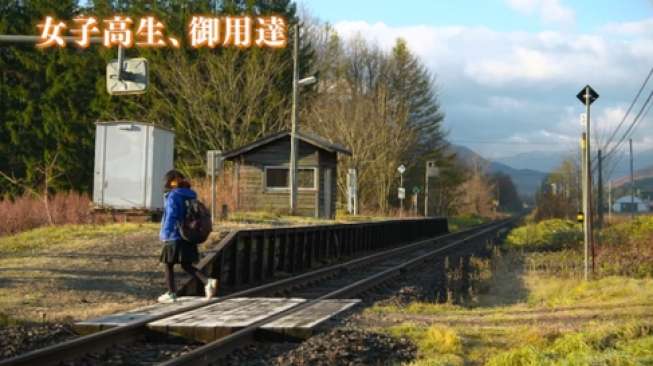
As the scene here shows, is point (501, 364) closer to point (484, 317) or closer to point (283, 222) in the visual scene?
point (484, 317)

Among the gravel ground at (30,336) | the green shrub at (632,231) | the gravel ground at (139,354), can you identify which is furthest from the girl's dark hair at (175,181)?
the green shrub at (632,231)

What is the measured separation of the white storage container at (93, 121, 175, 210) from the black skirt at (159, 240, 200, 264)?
38.6 ft

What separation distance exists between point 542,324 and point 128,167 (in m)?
16.5

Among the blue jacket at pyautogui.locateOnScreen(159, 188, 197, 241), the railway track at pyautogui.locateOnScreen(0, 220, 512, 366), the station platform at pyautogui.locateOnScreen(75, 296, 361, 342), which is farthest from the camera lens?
the blue jacket at pyautogui.locateOnScreen(159, 188, 197, 241)

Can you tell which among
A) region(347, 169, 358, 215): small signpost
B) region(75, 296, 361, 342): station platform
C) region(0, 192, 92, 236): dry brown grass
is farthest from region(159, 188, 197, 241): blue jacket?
region(347, 169, 358, 215): small signpost

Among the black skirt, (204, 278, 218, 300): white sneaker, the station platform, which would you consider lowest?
the station platform

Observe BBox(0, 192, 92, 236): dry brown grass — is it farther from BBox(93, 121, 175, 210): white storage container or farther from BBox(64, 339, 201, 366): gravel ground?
BBox(64, 339, 201, 366): gravel ground

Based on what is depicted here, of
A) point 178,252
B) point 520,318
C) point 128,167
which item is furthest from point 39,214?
point 520,318

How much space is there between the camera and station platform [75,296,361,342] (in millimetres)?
8375

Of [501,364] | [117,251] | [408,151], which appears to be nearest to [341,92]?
[408,151]

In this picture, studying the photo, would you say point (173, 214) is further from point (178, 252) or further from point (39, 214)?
point (39, 214)

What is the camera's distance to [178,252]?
11.2 m

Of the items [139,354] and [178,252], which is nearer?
[139,354]

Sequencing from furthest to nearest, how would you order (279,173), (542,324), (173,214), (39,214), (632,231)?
1. (279,173)
2. (632,231)
3. (39,214)
4. (173,214)
5. (542,324)
